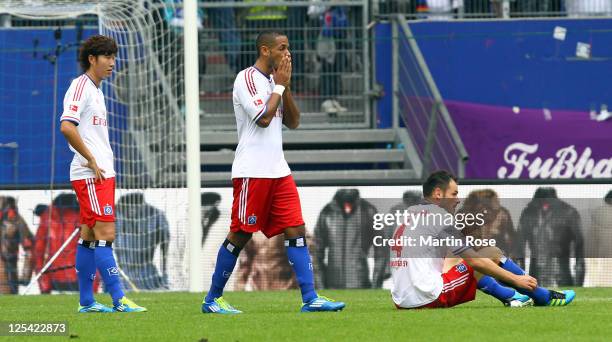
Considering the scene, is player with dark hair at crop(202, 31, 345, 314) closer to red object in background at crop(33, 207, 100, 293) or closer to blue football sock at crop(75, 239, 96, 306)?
blue football sock at crop(75, 239, 96, 306)

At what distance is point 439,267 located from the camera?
375 inches

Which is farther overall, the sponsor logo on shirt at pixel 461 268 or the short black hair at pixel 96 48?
the short black hair at pixel 96 48

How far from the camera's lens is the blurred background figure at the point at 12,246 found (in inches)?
581

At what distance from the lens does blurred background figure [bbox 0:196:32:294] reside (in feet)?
48.4

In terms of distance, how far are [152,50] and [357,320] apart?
23.4ft

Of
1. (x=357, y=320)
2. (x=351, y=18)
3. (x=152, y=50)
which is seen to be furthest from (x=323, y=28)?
(x=357, y=320)

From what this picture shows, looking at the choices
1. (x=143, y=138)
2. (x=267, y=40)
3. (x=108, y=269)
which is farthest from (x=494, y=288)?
(x=143, y=138)

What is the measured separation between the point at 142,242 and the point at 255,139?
5.47 meters

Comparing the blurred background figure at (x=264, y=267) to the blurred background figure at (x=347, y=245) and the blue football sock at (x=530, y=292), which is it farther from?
the blue football sock at (x=530, y=292)

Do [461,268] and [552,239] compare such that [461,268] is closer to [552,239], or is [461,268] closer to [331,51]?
[552,239]

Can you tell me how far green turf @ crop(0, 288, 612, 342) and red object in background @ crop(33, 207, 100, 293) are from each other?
12.1ft

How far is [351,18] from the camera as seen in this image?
63.2 feet

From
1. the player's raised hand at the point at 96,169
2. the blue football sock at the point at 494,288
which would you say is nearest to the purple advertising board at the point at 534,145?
the blue football sock at the point at 494,288

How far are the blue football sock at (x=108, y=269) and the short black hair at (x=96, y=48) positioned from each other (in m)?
1.40
